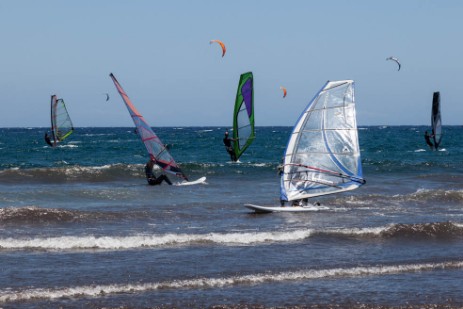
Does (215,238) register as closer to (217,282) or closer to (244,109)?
(217,282)

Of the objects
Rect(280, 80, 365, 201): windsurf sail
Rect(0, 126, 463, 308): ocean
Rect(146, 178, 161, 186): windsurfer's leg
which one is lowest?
Rect(0, 126, 463, 308): ocean

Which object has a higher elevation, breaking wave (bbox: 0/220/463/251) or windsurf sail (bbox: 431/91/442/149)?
windsurf sail (bbox: 431/91/442/149)

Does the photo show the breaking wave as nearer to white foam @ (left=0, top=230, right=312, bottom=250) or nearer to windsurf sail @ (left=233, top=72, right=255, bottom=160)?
white foam @ (left=0, top=230, right=312, bottom=250)

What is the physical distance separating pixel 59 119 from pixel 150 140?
3235 cm

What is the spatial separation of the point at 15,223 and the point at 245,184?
1574cm

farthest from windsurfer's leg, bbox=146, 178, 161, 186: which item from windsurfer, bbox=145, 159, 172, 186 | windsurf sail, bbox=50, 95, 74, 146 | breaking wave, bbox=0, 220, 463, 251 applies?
windsurf sail, bbox=50, 95, 74, 146

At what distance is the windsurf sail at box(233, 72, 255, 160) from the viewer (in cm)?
3294

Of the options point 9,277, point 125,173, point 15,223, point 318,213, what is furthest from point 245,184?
point 9,277

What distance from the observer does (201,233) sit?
18.7m

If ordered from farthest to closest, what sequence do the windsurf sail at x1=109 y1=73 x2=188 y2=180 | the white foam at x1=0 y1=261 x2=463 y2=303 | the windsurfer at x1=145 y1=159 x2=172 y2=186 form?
the windsurfer at x1=145 y1=159 x2=172 y2=186
the windsurf sail at x1=109 y1=73 x2=188 y2=180
the white foam at x1=0 y1=261 x2=463 y2=303

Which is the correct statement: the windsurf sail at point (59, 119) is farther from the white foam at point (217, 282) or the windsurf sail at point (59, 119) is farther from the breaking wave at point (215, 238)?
the white foam at point (217, 282)

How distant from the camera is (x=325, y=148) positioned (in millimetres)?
22438

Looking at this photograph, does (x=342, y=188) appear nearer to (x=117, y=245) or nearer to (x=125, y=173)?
(x=117, y=245)

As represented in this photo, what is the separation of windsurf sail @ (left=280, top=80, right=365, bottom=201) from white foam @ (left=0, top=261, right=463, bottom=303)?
7589 millimetres
